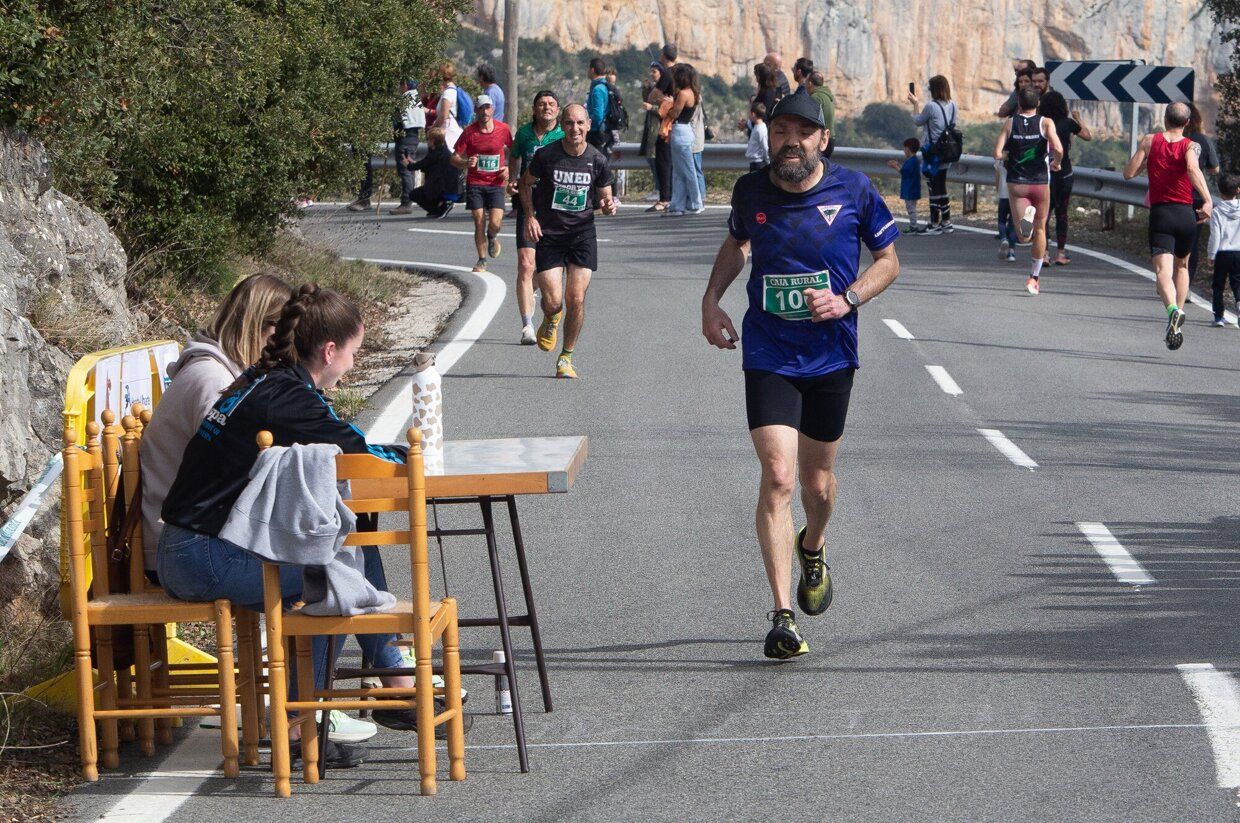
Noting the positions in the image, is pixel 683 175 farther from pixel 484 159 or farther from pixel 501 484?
pixel 501 484

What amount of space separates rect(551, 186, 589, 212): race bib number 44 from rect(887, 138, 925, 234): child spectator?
11.2 metres

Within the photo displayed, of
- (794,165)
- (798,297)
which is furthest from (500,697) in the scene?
(794,165)

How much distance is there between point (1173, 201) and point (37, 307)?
31.4 feet

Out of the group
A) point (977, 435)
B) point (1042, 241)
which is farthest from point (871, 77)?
point (977, 435)

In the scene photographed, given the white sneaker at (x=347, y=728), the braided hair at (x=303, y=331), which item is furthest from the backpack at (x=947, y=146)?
the braided hair at (x=303, y=331)

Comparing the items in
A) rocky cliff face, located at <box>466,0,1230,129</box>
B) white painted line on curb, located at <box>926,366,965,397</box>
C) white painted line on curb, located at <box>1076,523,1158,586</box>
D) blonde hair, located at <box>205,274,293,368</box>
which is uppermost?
rocky cliff face, located at <box>466,0,1230,129</box>

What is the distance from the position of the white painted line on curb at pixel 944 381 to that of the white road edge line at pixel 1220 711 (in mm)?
6399

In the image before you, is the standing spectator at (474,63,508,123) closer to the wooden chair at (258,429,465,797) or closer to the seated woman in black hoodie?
the seated woman in black hoodie

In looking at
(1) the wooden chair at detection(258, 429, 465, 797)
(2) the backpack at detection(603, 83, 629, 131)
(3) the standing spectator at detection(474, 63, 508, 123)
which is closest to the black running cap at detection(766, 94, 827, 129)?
(1) the wooden chair at detection(258, 429, 465, 797)

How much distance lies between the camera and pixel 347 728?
19.1 ft

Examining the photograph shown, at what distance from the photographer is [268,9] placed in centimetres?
1515

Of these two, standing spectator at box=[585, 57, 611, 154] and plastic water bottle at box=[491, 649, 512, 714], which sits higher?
standing spectator at box=[585, 57, 611, 154]

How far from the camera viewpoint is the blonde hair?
576 centimetres

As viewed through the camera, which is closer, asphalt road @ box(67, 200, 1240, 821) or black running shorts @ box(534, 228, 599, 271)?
asphalt road @ box(67, 200, 1240, 821)
